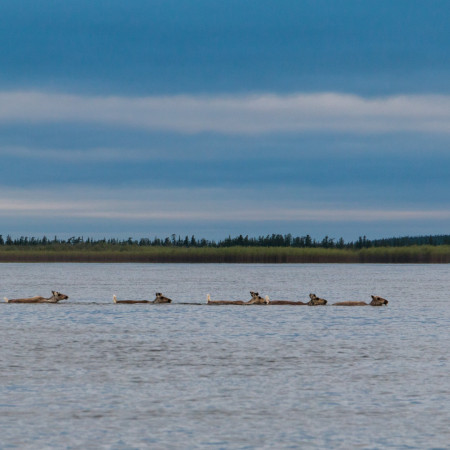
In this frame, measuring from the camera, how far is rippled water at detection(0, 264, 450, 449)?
1284cm

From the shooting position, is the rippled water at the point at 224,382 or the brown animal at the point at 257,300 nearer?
the rippled water at the point at 224,382

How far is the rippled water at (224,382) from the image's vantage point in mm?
12844

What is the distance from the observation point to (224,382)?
17.5m

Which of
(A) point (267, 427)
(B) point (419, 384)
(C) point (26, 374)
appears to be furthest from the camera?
(C) point (26, 374)

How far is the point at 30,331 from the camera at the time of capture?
28.4m

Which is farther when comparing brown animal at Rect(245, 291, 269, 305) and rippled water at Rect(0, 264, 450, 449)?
brown animal at Rect(245, 291, 269, 305)

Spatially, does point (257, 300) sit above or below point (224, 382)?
above

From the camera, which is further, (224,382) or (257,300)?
(257,300)

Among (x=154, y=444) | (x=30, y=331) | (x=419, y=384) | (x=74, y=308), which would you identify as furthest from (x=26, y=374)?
(x=74, y=308)

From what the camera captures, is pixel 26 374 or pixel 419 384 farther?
pixel 26 374

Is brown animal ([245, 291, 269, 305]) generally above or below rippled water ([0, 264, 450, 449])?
above

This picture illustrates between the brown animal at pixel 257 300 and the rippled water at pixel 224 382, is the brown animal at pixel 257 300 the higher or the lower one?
the higher one

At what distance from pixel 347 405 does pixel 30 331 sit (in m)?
15.8

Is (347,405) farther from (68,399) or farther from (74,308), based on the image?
(74,308)
